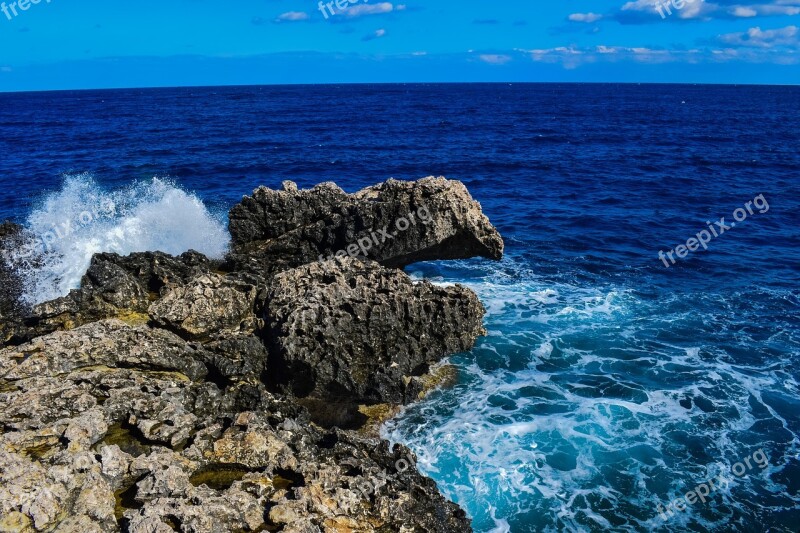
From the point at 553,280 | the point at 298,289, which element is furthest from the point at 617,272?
the point at 298,289

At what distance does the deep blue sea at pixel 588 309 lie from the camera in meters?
16.5

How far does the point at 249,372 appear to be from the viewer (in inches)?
672

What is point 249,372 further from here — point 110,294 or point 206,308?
point 110,294

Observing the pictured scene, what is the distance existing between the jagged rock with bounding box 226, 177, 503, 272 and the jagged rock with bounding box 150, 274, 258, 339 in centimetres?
259

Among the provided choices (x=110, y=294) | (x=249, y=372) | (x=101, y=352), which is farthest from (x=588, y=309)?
(x=101, y=352)

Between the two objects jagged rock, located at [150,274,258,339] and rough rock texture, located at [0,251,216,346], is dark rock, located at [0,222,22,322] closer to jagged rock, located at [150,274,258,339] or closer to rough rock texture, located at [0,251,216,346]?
rough rock texture, located at [0,251,216,346]

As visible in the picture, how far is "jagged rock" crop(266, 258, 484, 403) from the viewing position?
17.2 metres

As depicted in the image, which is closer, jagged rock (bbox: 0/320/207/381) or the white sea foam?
jagged rock (bbox: 0/320/207/381)

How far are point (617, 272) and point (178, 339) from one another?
76.5ft

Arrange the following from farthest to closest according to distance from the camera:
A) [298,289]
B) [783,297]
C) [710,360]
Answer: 1. [783,297]
2. [710,360]
3. [298,289]

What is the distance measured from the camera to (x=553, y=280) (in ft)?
101

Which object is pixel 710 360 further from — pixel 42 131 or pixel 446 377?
pixel 42 131

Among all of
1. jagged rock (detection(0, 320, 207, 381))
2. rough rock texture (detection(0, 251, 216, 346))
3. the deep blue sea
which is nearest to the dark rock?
rough rock texture (detection(0, 251, 216, 346))

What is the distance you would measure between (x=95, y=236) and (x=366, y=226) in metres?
11.3
